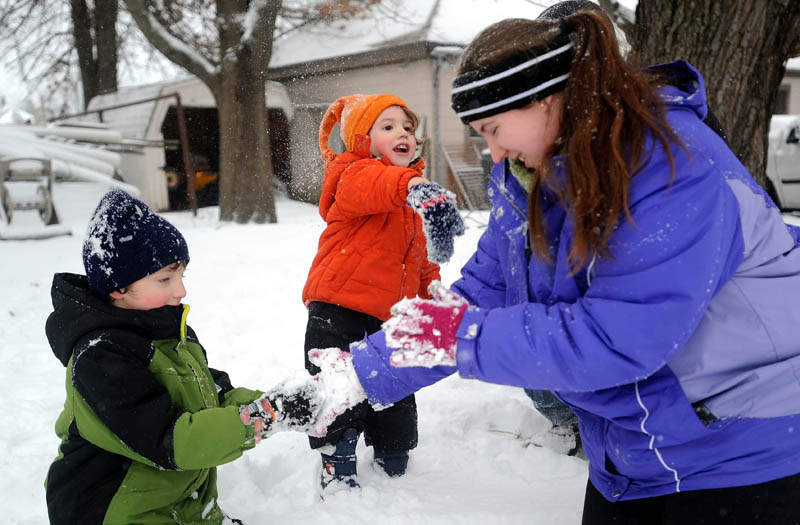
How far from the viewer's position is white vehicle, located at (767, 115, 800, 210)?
9.54m

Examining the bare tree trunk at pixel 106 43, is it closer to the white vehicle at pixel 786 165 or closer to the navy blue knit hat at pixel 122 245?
the white vehicle at pixel 786 165

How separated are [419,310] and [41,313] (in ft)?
15.5

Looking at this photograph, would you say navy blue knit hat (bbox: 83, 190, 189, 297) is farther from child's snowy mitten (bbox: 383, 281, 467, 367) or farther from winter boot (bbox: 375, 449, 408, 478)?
winter boot (bbox: 375, 449, 408, 478)

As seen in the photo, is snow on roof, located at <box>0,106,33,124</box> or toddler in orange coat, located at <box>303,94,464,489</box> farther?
snow on roof, located at <box>0,106,33,124</box>

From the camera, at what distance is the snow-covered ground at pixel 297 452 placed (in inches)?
93.9

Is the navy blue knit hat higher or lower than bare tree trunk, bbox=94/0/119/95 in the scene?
higher

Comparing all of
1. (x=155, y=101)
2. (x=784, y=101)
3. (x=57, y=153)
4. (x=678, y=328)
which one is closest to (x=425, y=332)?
(x=678, y=328)

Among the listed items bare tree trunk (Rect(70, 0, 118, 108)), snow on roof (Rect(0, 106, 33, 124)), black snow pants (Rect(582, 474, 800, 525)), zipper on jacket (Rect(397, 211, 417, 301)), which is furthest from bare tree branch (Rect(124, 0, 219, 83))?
black snow pants (Rect(582, 474, 800, 525))

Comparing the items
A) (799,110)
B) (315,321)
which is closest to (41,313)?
(315,321)

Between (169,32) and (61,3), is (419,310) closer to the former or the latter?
(169,32)

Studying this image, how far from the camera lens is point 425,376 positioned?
64.6 inches

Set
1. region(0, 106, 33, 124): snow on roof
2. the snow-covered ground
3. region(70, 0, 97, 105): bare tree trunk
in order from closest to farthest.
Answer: the snow-covered ground < region(0, 106, 33, 124): snow on roof < region(70, 0, 97, 105): bare tree trunk

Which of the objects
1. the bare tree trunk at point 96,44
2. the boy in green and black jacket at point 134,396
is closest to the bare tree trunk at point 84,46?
the bare tree trunk at point 96,44

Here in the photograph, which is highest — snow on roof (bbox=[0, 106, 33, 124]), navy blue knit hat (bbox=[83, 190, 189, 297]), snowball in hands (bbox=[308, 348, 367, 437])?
navy blue knit hat (bbox=[83, 190, 189, 297])
